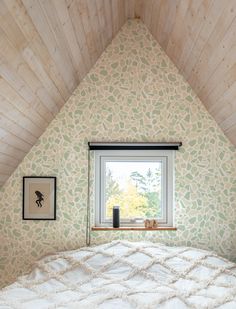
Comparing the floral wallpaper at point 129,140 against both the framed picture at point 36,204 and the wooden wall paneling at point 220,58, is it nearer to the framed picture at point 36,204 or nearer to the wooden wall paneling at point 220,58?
the framed picture at point 36,204

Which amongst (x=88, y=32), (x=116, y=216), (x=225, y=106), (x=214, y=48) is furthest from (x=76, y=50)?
(x=116, y=216)

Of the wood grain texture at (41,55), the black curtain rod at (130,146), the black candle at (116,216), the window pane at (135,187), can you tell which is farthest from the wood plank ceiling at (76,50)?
the black candle at (116,216)

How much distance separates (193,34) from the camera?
2.74 meters

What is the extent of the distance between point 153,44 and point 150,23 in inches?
9.4

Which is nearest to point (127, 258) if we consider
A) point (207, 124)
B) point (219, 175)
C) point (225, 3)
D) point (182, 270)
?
point (182, 270)

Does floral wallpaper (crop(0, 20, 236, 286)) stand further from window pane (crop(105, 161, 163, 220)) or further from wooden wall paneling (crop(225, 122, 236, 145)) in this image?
window pane (crop(105, 161, 163, 220))

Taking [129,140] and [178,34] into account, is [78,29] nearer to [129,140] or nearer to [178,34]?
[178,34]

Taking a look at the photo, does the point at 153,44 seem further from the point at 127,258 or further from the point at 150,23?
the point at 127,258

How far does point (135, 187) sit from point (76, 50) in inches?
57.6

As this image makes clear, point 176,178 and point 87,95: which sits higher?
point 87,95

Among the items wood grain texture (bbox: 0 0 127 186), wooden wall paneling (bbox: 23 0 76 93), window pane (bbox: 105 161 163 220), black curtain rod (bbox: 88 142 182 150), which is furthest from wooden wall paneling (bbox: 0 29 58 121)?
window pane (bbox: 105 161 163 220)

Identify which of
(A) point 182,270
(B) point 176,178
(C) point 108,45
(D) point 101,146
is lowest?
(A) point 182,270

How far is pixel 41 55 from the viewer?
2400 millimetres

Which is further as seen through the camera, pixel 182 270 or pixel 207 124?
pixel 207 124
